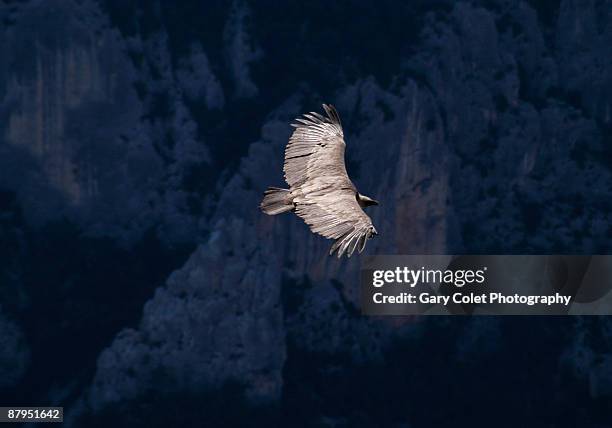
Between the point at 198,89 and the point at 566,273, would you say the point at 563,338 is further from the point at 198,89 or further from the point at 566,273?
the point at 198,89

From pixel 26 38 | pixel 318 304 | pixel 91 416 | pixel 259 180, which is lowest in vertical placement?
pixel 91 416

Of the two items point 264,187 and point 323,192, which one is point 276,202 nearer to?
point 323,192

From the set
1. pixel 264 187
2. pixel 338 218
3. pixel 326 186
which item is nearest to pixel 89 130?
pixel 264 187

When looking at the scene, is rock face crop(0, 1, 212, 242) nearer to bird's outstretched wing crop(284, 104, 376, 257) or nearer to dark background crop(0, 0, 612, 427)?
dark background crop(0, 0, 612, 427)

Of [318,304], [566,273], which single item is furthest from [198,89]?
[566,273]

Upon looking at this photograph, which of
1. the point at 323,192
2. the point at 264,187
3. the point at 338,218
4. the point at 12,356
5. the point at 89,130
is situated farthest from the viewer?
the point at 89,130

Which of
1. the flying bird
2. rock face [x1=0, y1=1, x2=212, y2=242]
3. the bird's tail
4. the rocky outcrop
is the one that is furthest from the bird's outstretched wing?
the rocky outcrop

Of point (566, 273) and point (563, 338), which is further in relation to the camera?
point (563, 338)
